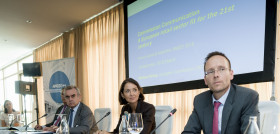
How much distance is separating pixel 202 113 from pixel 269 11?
4.86 ft

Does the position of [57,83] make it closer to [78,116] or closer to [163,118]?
[78,116]

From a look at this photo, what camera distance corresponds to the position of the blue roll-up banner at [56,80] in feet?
21.9

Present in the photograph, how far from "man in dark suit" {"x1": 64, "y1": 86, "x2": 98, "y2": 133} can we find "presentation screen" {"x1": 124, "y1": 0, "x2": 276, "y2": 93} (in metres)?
1.31

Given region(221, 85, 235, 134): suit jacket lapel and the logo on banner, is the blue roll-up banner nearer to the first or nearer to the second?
the logo on banner

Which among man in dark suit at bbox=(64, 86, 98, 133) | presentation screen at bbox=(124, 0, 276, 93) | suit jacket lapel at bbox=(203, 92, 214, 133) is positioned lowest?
man in dark suit at bbox=(64, 86, 98, 133)

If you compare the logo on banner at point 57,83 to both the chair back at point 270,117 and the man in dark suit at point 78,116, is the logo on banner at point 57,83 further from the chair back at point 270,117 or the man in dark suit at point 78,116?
the chair back at point 270,117

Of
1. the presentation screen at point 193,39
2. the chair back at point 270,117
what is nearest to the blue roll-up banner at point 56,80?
the presentation screen at point 193,39

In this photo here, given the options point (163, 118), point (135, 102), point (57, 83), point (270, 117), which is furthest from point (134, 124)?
point (57, 83)

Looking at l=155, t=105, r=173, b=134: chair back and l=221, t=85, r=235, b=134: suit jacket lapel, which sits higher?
l=221, t=85, r=235, b=134: suit jacket lapel

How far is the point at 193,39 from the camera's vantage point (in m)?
3.66

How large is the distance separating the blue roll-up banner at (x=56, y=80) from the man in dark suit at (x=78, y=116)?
10.5 ft

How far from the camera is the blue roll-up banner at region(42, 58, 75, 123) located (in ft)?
21.9

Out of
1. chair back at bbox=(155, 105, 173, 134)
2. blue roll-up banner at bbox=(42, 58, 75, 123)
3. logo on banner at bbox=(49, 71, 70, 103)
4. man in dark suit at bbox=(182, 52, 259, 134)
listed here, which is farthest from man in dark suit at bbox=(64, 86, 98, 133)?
logo on banner at bbox=(49, 71, 70, 103)

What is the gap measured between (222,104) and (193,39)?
197cm
